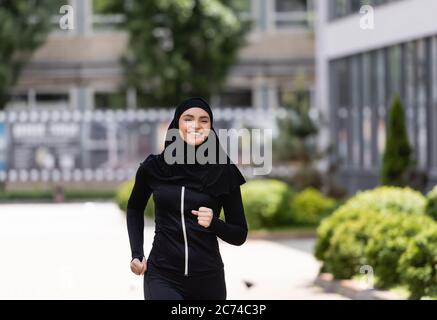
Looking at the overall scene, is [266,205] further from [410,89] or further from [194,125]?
[194,125]

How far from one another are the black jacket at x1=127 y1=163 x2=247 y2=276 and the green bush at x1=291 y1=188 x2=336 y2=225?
61.5 feet

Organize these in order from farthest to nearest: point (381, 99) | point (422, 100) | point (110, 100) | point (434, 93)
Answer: point (110, 100) < point (381, 99) < point (422, 100) < point (434, 93)

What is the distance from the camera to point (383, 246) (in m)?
15.0

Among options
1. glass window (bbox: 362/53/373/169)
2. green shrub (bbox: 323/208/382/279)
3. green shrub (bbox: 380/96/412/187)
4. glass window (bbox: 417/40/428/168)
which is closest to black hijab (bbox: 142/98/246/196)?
green shrub (bbox: 323/208/382/279)

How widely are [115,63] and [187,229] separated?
4023cm

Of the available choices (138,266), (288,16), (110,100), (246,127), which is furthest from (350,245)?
(288,16)

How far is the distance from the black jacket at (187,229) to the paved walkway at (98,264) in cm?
636

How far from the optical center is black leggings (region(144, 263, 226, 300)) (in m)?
7.94

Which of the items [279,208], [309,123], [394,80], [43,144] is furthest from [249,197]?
[43,144]

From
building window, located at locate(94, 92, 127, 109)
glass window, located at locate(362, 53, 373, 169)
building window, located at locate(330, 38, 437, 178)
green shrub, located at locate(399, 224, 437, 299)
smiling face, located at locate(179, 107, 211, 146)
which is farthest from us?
building window, located at locate(94, 92, 127, 109)

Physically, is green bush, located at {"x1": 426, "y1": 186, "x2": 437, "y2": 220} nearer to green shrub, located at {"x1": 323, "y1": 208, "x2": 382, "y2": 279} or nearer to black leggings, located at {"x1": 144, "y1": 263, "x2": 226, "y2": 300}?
green shrub, located at {"x1": 323, "y1": 208, "x2": 382, "y2": 279}

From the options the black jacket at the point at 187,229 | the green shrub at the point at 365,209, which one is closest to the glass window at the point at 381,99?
the green shrub at the point at 365,209

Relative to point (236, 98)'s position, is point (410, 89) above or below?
above

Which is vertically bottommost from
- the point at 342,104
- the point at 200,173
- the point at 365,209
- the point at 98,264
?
the point at 98,264
